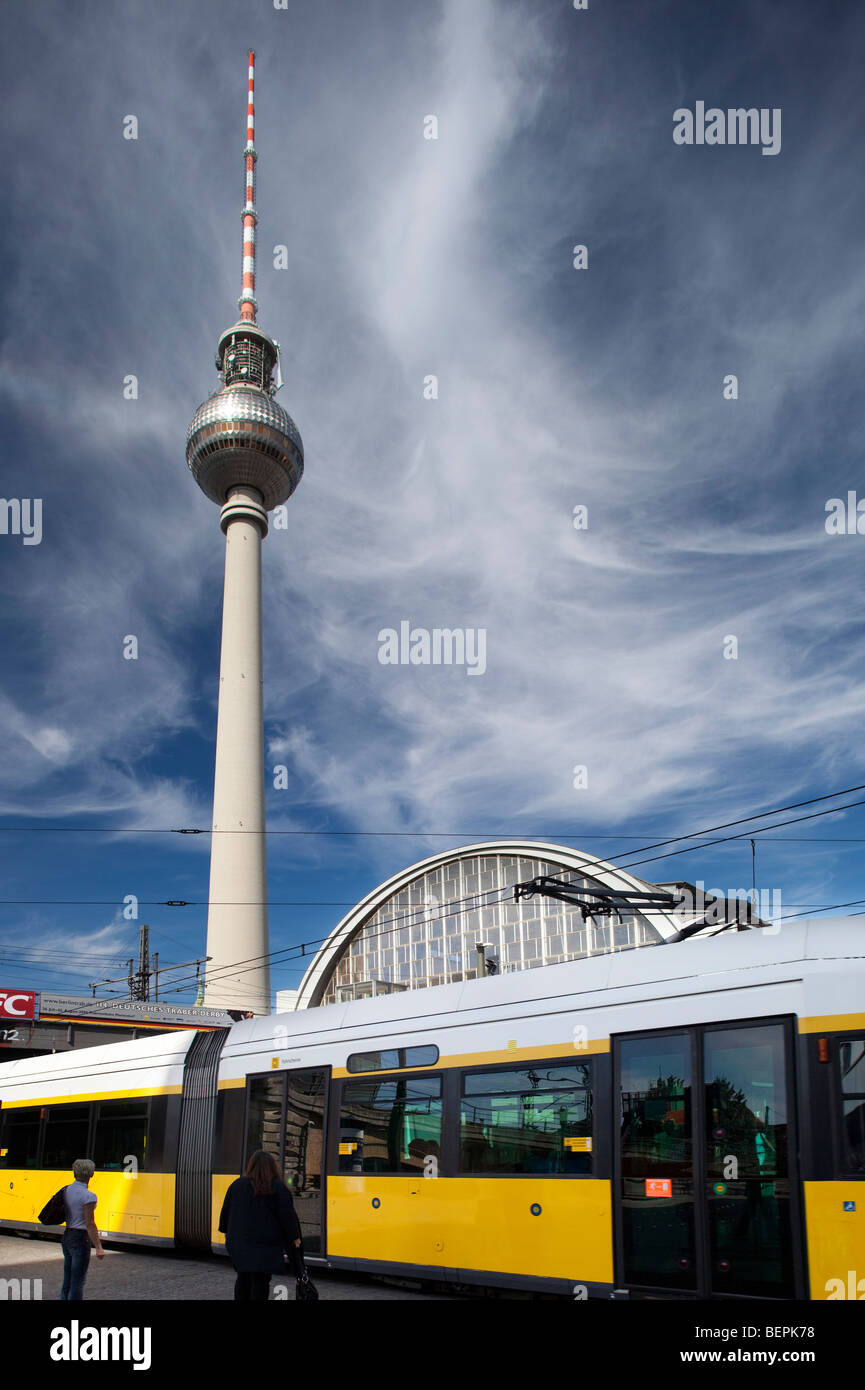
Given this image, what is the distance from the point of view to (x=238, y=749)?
2537 inches

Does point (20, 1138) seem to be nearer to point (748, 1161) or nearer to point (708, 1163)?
point (708, 1163)

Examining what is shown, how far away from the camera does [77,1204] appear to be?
9.98 metres

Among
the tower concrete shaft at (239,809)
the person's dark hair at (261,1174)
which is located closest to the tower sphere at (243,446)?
the tower concrete shaft at (239,809)

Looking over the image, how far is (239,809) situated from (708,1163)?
185 feet

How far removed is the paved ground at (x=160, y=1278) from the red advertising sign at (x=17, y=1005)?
17140 millimetres

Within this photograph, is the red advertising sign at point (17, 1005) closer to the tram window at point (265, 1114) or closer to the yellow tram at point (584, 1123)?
the yellow tram at point (584, 1123)

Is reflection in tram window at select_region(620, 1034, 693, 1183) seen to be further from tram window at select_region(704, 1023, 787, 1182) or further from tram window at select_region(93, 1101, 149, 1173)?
tram window at select_region(93, 1101, 149, 1173)

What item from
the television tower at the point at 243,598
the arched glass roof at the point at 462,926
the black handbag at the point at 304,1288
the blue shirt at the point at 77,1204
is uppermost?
the television tower at the point at 243,598

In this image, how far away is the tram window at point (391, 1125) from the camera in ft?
39.1

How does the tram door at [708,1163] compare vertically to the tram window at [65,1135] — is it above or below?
above

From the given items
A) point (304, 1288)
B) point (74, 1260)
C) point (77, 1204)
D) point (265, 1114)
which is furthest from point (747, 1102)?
point (265, 1114)

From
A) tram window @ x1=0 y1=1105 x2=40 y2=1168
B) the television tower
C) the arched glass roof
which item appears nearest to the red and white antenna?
the television tower
